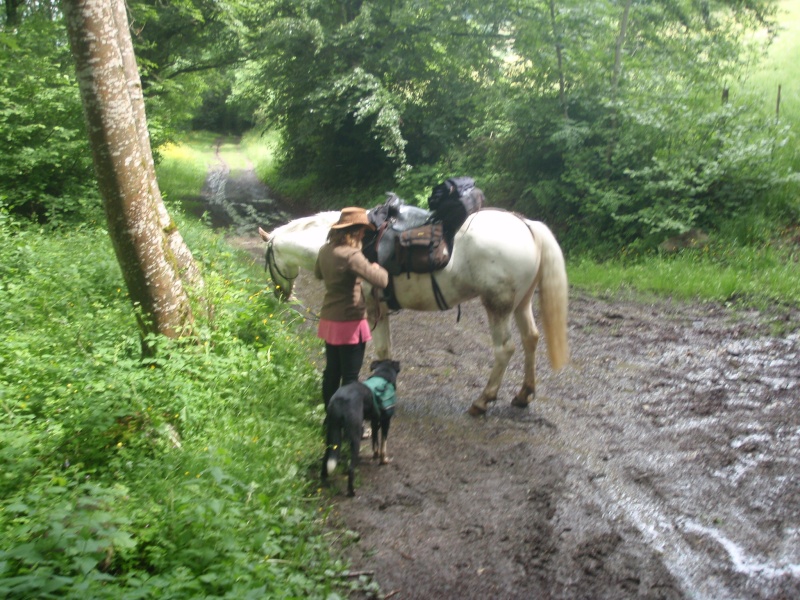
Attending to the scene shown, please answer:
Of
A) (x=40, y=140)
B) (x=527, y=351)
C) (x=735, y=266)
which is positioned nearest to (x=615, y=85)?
(x=735, y=266)

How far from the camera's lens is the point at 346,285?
4789 mm

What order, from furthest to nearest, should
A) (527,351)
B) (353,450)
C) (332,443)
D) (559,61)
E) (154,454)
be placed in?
(559,61) < (527,351) < (332,443) < (353,450) < (154,454)

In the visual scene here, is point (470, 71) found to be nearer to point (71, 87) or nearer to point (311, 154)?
point (311, 154)

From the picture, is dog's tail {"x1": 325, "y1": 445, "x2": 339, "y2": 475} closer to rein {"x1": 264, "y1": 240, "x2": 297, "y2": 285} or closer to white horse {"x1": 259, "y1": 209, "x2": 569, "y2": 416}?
white horse {"x1": 259, "y1": 209, "x2": 569, "y2": 416}

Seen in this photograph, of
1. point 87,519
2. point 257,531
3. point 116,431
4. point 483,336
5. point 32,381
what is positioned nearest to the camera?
point 87,519

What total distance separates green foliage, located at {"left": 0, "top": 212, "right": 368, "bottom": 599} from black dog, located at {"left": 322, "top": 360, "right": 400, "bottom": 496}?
315 mm

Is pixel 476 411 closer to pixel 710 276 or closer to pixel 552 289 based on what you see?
pixel 552 289

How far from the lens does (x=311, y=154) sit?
67.4ft

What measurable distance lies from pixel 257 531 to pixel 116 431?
1.31 meters

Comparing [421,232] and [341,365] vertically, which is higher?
[421,232]

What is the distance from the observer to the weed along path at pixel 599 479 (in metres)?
3.59

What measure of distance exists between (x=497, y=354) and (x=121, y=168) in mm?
3536

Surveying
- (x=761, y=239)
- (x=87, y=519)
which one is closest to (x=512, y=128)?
(x=761, y=239)

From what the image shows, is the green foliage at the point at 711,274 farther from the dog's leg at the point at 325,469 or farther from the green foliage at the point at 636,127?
the dog's leg at the point at 325,469
